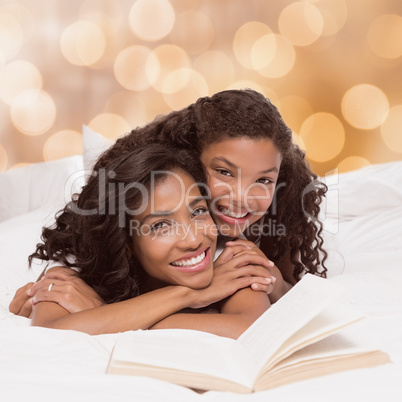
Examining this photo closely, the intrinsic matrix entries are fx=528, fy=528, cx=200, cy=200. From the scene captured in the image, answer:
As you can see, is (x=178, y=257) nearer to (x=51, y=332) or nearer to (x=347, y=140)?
(x=51, y=332)

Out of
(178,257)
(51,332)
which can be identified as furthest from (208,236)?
(51,332)

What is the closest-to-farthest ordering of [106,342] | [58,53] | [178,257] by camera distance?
1. [106,342]
2. [178,257]
3. [58,53]

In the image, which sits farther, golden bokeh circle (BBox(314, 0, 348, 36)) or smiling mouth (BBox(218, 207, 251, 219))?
golden bokeh circle (BBox(314, 0, 348, 36))

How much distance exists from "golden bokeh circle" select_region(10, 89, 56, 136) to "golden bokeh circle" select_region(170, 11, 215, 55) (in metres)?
0.70

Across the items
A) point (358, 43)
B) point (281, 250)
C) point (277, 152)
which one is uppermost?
point (358, 43)

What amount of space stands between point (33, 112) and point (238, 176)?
153 cm

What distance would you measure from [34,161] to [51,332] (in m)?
1.85

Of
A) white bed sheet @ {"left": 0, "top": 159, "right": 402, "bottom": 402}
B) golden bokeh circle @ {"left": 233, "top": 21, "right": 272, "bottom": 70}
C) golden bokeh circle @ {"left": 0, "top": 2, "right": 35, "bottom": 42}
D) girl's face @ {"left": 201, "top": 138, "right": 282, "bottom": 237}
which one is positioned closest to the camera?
white bed sheet @ {"left": 0, "top": 159, "right": 402, "bottom": 402}

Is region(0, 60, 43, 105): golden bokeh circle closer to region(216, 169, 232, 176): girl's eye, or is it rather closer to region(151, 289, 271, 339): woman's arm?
region(216, 169, 232, 176): girl's eye

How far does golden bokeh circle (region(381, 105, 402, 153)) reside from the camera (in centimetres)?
277

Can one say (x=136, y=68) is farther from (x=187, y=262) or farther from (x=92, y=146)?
(x=187, y=262)

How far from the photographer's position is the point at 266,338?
77 centimetres

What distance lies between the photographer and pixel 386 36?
2.76m

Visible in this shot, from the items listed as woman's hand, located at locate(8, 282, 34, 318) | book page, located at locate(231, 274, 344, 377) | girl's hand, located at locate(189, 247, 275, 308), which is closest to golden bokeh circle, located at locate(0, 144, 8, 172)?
woman's hand, located at locate(8, 282, 34, 318)
